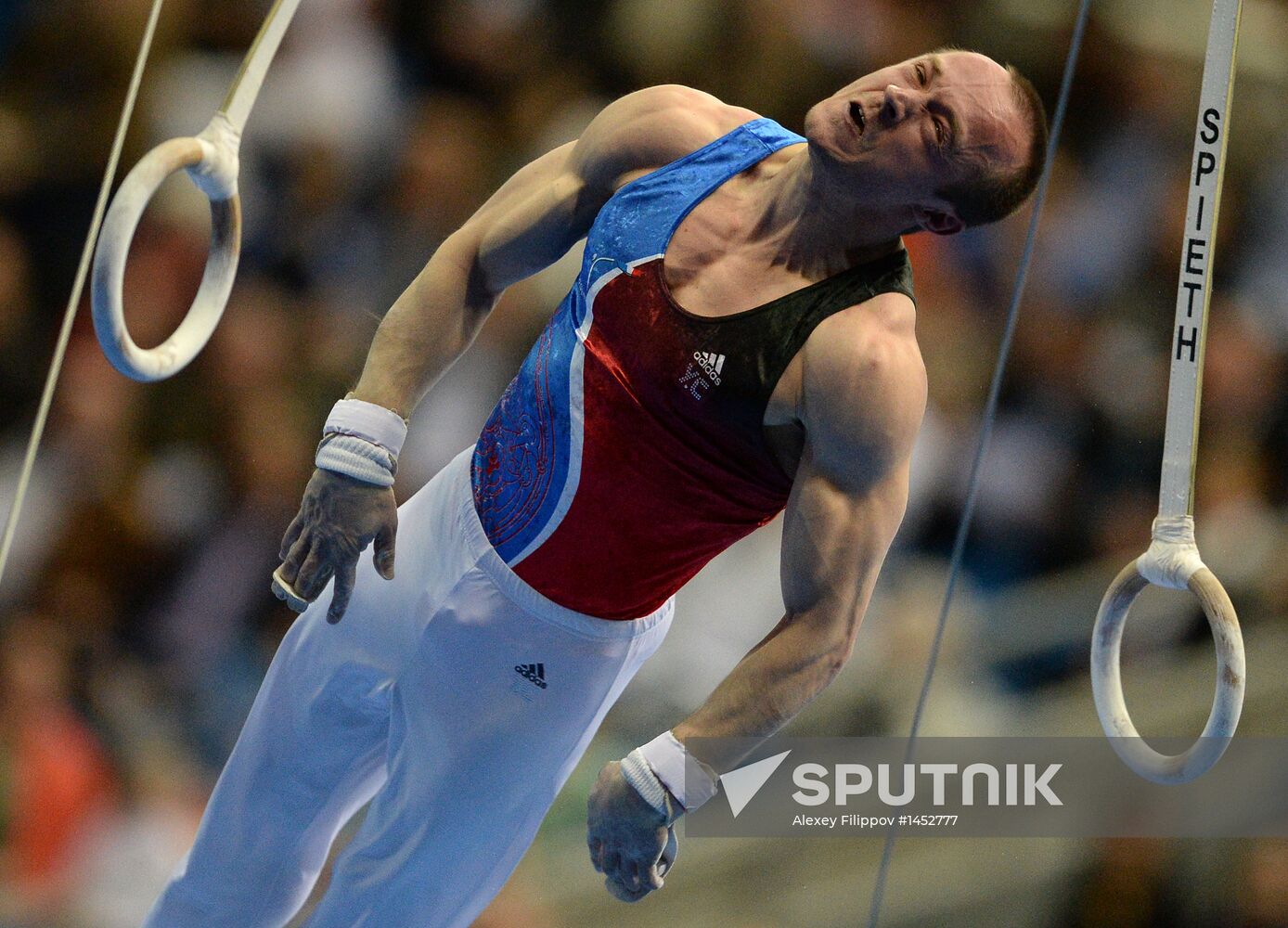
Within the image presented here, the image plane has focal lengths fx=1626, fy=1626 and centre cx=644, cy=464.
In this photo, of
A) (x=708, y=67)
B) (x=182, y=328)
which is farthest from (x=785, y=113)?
(x=182, y=328)

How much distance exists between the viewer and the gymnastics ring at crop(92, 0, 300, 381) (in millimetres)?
1733

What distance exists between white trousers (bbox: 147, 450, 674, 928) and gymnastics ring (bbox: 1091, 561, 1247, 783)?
0.55m

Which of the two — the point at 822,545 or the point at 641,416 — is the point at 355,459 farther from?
the point at 822,545

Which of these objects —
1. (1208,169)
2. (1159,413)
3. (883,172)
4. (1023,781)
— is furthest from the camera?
(1159,413)

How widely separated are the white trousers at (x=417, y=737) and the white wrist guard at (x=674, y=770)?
0.20m

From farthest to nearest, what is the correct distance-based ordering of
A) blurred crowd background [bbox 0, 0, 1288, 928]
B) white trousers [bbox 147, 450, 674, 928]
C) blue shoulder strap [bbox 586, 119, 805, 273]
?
blurred crowd background [bbox 0, 0, 1288, 928] → white trousers [bbox 147, 450, 674, 928] → blue shoulder strap [bbox 586, 119, 805, 273]

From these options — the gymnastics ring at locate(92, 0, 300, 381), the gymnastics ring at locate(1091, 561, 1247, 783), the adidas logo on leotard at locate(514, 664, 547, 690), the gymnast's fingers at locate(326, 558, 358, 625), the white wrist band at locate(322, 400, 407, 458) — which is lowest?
the gymnastics ring at locate(1091, 561, 1247, 783)

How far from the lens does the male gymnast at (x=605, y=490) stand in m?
1.75

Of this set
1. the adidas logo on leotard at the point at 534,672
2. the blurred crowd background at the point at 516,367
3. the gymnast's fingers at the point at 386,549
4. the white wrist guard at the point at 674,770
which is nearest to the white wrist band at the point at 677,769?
the white wrist guard at the point at 674,770

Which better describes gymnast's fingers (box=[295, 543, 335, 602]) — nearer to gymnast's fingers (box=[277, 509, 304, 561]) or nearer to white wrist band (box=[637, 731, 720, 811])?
gymnast's fingers (box=[277, 509, 304, 561])

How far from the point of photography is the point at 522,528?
195 centimetres

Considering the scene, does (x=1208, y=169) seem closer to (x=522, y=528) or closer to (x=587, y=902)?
(x=522, y=528)

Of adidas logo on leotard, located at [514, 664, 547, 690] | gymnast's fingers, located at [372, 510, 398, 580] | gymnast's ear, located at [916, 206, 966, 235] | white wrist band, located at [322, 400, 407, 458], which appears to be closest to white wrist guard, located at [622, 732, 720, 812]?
adidas logo on leotard, located at [514, 664, 547, 690]

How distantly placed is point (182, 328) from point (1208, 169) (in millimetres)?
1264
